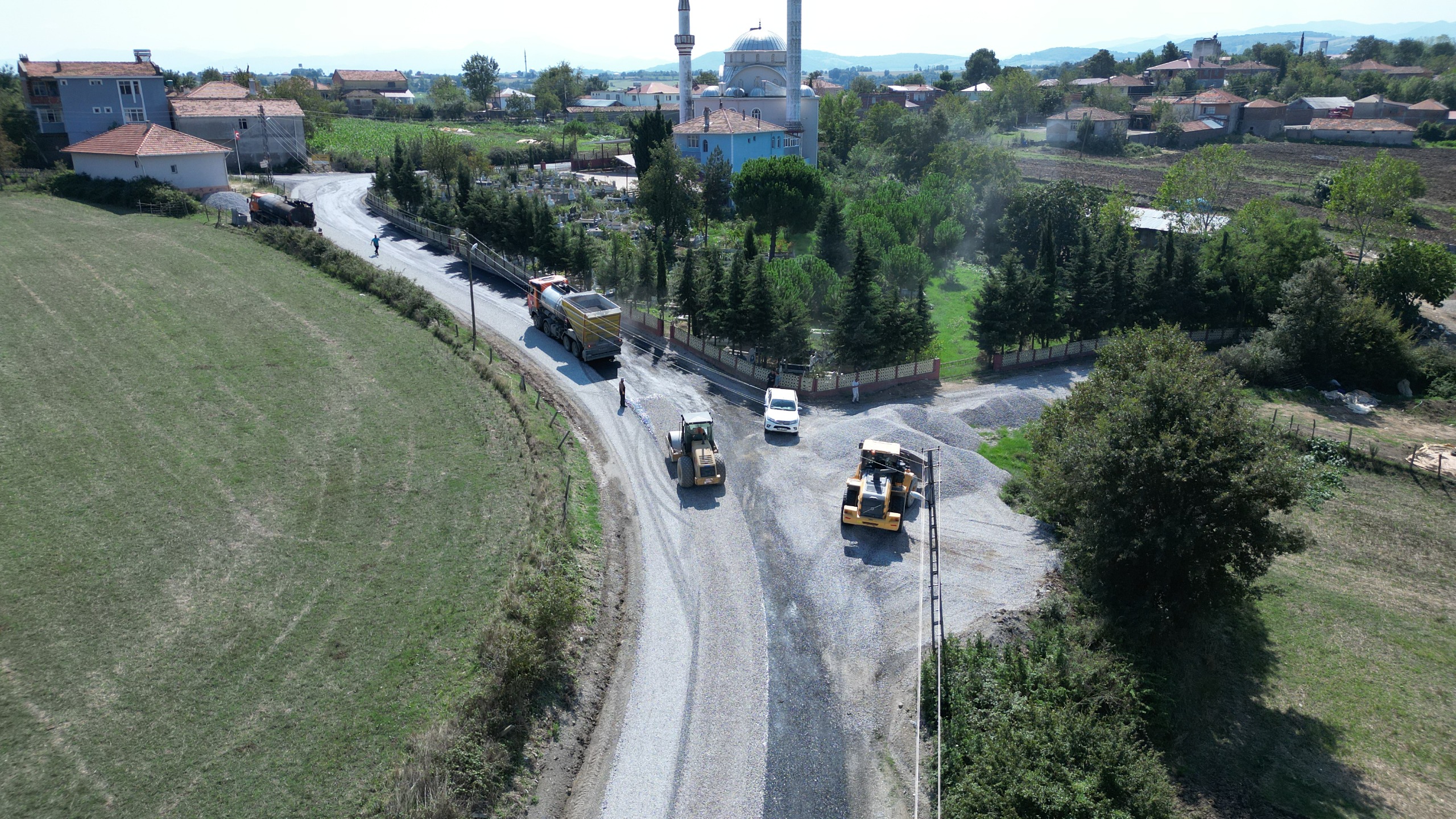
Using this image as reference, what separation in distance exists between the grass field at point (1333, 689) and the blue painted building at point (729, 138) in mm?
59534

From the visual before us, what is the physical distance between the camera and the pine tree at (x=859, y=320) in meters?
38.2

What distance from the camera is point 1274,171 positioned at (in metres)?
102

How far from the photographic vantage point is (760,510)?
2734 centimetres

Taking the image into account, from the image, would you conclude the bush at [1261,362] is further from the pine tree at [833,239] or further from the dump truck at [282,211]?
the dump truck at [282,211]

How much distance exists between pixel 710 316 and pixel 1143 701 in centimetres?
2532

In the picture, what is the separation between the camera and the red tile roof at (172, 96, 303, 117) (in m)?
74.2

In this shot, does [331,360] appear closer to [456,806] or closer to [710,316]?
[710,316]

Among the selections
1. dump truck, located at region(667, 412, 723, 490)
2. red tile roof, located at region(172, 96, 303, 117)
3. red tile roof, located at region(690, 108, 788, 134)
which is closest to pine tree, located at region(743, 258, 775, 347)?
dump truck, located at region(667, 412, 723, 490)

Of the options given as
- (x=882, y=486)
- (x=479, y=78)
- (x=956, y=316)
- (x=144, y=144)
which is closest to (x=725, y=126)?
(x=956, y=316)

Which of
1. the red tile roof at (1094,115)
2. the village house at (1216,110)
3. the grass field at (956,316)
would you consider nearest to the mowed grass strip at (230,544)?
the grass field at (956,316)

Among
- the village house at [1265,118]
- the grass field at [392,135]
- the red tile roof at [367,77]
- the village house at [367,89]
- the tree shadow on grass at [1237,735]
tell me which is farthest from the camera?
the red tile roof at [367,77]

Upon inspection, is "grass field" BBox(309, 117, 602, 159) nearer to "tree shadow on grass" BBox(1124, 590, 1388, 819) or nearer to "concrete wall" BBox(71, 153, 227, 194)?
"concrete wall" BBox(71, 153, 227, 194)

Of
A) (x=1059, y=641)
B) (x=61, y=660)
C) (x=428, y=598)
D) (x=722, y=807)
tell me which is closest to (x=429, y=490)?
(x=428, y=598)

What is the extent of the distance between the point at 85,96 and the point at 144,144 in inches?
569
